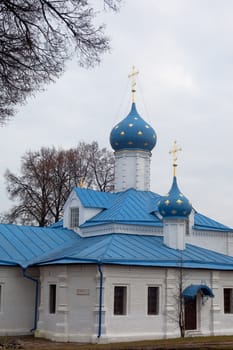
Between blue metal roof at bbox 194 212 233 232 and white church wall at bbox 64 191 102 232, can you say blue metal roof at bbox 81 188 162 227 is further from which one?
blue metal roof at bbox 194 212 233 232

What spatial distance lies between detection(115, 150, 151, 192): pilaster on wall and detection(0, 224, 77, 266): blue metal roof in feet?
10.5

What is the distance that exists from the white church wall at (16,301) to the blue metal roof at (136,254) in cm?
96

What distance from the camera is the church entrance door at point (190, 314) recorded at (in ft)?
59.7

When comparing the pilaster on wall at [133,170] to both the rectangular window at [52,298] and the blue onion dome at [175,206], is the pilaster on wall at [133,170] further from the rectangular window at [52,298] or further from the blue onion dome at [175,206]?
the rectangular window at [52,298]

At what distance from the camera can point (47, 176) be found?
31547mm

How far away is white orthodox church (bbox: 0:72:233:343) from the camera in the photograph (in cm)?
1700

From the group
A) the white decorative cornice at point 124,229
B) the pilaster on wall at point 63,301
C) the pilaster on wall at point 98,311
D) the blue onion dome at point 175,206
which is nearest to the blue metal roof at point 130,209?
the white decorative cornice at point 124,229

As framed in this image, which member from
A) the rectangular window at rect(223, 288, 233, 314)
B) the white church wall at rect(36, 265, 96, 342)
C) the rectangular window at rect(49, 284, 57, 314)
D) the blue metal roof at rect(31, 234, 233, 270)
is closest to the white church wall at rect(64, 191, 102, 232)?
the blue metal roof at rect(31, 234, 233, 270)

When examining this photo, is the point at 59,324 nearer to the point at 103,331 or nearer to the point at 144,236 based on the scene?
the point at 103,331

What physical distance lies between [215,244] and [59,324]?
24.2 feet

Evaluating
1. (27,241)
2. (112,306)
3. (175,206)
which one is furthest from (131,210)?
(112,306)

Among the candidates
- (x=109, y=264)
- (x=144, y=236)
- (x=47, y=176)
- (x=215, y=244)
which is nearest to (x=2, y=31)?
(x=109, y=264)

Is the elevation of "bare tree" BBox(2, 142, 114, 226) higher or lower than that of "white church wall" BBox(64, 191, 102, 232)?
higher

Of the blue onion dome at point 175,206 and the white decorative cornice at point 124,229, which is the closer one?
the blue onion dome at point 175,206
